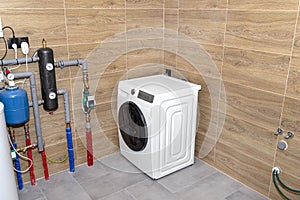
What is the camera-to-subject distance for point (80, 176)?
2.45 meters

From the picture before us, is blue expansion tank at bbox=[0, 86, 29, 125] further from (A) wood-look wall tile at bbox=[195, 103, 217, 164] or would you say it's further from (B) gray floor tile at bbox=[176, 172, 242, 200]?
(A) wood-look wall tile at bbox=[195, 103, 217, 164]

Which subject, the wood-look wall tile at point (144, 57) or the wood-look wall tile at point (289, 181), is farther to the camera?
the wood-look wall tile at point (144, 57)

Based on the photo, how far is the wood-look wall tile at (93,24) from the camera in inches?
88.7

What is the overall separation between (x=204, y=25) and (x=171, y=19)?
420 mm

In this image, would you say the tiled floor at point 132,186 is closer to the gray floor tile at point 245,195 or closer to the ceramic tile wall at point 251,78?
the gray floor tile at point 245,195

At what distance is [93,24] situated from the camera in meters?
2.35

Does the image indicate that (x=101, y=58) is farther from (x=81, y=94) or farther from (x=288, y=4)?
(x=288, y=4)

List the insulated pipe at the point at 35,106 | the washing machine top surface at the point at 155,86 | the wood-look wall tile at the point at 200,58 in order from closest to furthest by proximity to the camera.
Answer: the insulated pipe at the point at 35,106
the washing machine top surface at the point at 155,86
the wood-look wall tile at the point at 200,58

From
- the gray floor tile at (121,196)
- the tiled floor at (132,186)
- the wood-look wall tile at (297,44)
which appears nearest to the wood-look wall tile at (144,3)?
the wood-look wall tile at (297,44)

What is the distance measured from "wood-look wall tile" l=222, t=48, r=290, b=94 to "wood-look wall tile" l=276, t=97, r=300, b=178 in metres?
0.12

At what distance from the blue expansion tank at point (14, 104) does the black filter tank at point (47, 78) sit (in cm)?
20

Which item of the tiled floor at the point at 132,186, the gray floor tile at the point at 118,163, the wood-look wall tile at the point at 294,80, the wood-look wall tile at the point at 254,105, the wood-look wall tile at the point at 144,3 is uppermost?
the wood-look wall tile at the point at 144,3

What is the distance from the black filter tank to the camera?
204 cm

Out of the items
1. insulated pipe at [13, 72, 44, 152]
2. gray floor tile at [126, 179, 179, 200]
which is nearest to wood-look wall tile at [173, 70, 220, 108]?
gray floor tile at [126, 179, 179, 200]
